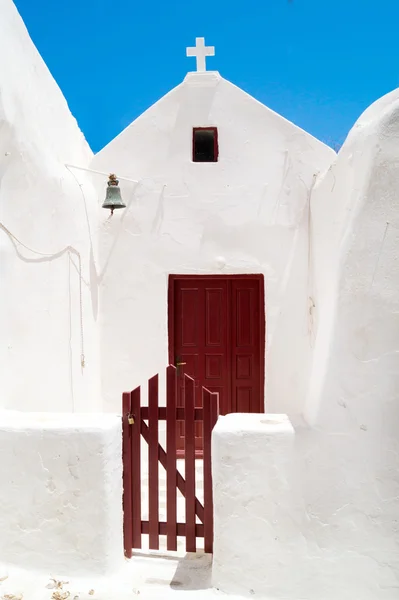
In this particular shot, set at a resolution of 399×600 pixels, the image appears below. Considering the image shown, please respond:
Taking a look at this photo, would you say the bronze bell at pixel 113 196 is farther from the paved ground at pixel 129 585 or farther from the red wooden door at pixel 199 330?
the paved ground at pixel 129 585

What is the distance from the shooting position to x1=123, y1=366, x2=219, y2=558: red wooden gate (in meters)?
3.58

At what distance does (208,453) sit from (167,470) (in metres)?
0.33

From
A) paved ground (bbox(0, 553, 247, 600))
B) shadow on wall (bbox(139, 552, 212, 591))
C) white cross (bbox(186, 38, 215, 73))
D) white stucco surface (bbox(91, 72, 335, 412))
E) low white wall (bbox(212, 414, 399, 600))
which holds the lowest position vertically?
shadow on wall (bbox(139, 552, 212, 591))

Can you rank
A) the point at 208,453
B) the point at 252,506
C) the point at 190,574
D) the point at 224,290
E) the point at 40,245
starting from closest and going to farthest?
the point at 252,506 < the point at 190,574 < the point at 208,453 < the point at 40,245 < the point at 224,290

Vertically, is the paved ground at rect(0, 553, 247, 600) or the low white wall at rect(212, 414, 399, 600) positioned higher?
the low white wall at rect(212, 414, 399, 600)

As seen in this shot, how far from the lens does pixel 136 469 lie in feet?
11.9

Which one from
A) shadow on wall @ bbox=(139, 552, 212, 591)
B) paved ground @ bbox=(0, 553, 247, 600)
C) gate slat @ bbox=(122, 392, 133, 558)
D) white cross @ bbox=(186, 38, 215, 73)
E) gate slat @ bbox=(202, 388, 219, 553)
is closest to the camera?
paved ground @ bbox=(0, 553, 247, 600)

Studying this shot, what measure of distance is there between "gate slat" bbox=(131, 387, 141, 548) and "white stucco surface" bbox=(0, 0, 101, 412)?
1134 millimetres

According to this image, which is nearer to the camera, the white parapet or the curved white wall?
the white parapet

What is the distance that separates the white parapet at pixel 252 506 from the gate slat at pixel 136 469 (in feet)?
2.13

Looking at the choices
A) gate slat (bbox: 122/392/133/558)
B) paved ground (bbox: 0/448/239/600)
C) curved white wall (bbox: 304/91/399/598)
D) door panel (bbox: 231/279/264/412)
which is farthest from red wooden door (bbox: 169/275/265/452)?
paved ground (bbox: 0/448/239/600)

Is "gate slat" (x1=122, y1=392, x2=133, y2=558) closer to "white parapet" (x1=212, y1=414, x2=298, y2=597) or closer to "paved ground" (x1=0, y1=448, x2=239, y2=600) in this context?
"paved ground" (x1=0, y1=448, x2=239, y2=600)

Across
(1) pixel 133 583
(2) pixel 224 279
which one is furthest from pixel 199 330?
(1) pixel 133 583

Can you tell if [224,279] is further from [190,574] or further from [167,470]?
[190,574]
